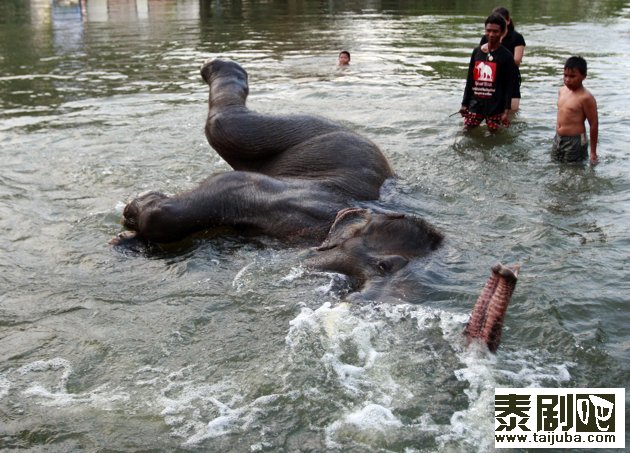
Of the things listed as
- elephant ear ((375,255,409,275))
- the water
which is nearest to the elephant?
elephant ear ((375,255,409,275))

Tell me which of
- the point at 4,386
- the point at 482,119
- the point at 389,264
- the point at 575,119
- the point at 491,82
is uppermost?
the point at 491,82

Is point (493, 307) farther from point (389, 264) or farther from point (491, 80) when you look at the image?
point (491, 80)

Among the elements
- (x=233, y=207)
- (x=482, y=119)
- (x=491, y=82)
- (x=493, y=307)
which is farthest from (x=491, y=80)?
(x=493, y=307)

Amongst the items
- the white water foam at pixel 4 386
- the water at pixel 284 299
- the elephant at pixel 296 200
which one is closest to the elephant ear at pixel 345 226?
the elephant at pixel 296 200

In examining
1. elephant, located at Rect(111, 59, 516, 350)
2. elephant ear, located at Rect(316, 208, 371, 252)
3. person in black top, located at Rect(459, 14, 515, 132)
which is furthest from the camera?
person in black top, located at Rect(459, 14, 515, 132)

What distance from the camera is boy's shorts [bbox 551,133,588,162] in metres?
7.62

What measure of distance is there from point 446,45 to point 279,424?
14.7m

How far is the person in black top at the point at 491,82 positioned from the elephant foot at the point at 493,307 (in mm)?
5548

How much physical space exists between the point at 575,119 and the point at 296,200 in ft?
12.5

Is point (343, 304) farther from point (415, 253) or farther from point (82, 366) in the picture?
point (82, 366)

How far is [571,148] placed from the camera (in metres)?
7.64

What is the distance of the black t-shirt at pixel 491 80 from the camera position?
28.7 ft

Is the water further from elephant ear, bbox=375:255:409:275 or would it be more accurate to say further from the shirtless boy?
the shirtless boy

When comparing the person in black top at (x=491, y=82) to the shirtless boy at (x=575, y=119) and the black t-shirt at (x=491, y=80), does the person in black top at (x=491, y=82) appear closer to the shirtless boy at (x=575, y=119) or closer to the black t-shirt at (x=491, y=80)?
the black t-shirt at (x=491, y=80)
